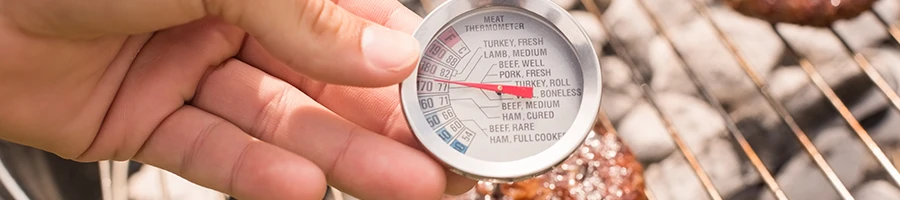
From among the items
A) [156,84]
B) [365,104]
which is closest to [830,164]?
[365,104]

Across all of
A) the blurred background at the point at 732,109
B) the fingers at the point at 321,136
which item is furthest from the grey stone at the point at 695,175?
the fingers at the point at 321,136

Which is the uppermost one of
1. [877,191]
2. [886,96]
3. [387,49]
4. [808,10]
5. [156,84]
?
[156,84]

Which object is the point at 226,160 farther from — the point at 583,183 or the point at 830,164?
the point at 830,164

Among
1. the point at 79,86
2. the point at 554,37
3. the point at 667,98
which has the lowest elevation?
the point at 667,98

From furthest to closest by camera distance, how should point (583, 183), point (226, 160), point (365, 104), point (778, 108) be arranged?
point (778, 108)
point (583, 183)
point (365, 104)
point (226, 160)

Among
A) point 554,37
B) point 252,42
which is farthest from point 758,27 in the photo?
point 252,42

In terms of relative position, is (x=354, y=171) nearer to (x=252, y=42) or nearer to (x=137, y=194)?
(x=252, y=42)

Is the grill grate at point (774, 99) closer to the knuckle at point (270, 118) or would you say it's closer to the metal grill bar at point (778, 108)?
the metal grill bar at point (778, 108)
